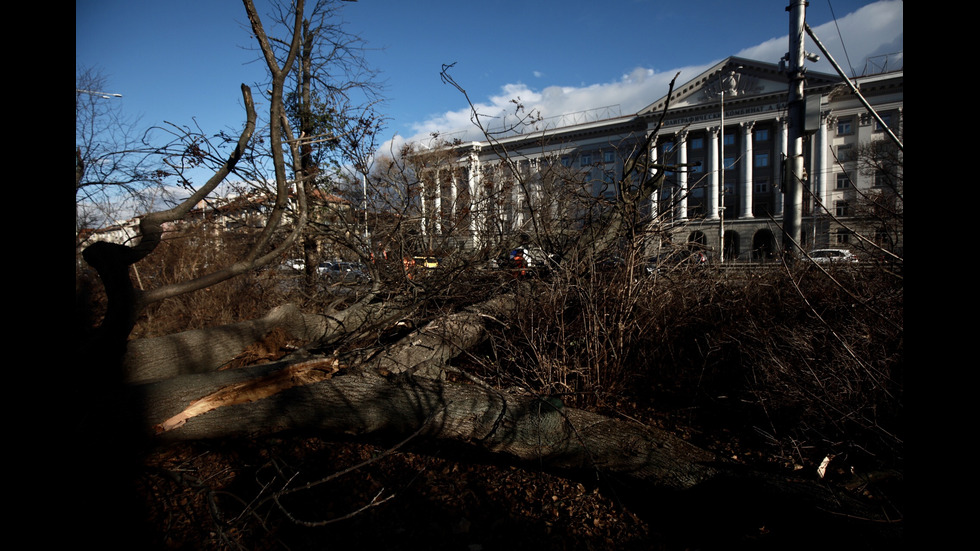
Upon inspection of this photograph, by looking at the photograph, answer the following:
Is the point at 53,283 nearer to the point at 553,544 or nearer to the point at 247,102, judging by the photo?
the point at 553,544

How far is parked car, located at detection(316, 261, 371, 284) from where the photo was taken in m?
6.92

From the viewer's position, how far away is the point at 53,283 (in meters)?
0.77

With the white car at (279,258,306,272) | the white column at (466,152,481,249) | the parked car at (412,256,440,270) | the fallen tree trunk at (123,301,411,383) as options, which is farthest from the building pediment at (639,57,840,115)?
the fallen tree trunk at (123,301,411,383)

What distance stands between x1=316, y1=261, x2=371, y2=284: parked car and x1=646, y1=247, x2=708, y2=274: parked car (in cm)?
387

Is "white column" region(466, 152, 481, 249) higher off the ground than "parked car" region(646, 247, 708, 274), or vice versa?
"white column" region(466, 152, 481, 249)

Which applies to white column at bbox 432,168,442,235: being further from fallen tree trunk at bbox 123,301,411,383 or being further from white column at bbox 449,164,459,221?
fallen tree trunk at bbox 123,301,411,383

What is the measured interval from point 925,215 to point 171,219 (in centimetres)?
415

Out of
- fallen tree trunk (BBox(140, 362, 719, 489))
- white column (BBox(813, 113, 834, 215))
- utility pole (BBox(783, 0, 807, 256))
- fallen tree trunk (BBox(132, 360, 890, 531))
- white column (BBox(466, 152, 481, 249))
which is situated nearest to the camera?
fallen tree trunk (BBox(132, 360, 890, 531))

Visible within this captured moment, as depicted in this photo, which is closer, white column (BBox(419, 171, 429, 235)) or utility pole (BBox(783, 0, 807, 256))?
white column (BBox(419, 171, 429, 235))

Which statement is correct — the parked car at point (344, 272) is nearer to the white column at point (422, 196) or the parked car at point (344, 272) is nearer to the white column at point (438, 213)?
the white column at point (422, 196)

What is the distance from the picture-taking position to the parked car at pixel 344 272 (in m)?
6.92

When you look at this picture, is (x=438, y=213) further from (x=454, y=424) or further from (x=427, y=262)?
(x=454, y=424)

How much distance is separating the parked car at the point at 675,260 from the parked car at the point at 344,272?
3873 millimetres

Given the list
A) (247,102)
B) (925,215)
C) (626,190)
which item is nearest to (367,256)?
(247,102)
